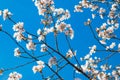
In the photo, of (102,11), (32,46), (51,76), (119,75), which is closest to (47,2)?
(32,46)

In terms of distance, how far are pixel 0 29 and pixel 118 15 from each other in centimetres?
476

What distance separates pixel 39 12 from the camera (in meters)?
10.2

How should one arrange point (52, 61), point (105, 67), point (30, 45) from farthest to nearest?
point (105, 67)
point (30, 45)
point (52, 61)

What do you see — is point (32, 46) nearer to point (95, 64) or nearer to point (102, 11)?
point (95, 64)

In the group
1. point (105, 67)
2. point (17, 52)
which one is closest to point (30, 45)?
point (17, 52)

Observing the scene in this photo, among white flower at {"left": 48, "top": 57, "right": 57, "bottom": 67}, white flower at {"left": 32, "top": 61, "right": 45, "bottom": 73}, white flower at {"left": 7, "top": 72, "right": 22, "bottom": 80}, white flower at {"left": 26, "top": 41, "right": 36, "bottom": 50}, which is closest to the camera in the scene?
white flower at {"left": 32, "top": 61, "right": 45, "bottom": 73}

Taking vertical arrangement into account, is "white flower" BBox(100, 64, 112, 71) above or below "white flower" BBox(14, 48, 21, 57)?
above

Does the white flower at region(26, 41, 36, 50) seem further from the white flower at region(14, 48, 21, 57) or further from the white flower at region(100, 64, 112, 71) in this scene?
the white flower at region(100, 64, 112, 71)

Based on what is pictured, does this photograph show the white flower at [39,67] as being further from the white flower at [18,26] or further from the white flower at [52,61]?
the white flower at [18,26]

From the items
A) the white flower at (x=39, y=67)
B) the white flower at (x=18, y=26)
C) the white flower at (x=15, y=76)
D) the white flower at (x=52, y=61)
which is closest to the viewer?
the white flower at (x=39, y=67)

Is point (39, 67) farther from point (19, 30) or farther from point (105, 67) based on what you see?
point (105, 67)

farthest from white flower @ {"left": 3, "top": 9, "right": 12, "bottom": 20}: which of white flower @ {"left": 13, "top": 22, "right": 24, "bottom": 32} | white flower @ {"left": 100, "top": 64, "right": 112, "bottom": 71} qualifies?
white flower @ {"left": 100, "top": 64, "right": 112, "bottom": 71}

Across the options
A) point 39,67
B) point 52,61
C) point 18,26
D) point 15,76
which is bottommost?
point 39,67

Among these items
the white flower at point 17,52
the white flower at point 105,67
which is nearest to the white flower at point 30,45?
the white flower at point 17,52
